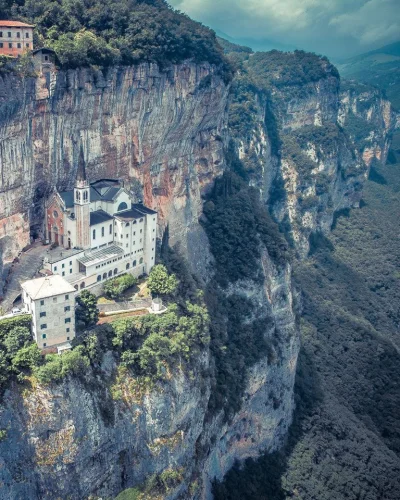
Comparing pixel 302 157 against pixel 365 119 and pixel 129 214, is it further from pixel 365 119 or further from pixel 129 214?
pixel 129 214

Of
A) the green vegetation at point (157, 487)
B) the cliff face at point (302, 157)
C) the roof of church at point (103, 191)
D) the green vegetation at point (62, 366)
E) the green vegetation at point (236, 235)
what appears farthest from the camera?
the cliff face at point (302, 157)

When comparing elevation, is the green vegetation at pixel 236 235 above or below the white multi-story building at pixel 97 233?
below

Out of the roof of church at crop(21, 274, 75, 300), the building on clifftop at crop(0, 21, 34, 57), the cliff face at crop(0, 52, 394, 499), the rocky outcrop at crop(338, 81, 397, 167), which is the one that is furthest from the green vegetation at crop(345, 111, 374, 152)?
the roof of church at crop(21, 274, 75, 300)

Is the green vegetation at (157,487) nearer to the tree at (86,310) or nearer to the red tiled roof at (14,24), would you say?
the tree at (86,310)

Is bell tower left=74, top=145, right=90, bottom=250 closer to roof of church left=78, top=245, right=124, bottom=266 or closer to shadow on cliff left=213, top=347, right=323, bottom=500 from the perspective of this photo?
roof of church left=78, top=245, right=124, bottom=266

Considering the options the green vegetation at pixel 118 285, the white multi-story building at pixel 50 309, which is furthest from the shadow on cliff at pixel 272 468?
the white multi-story building at pixel 50 309
